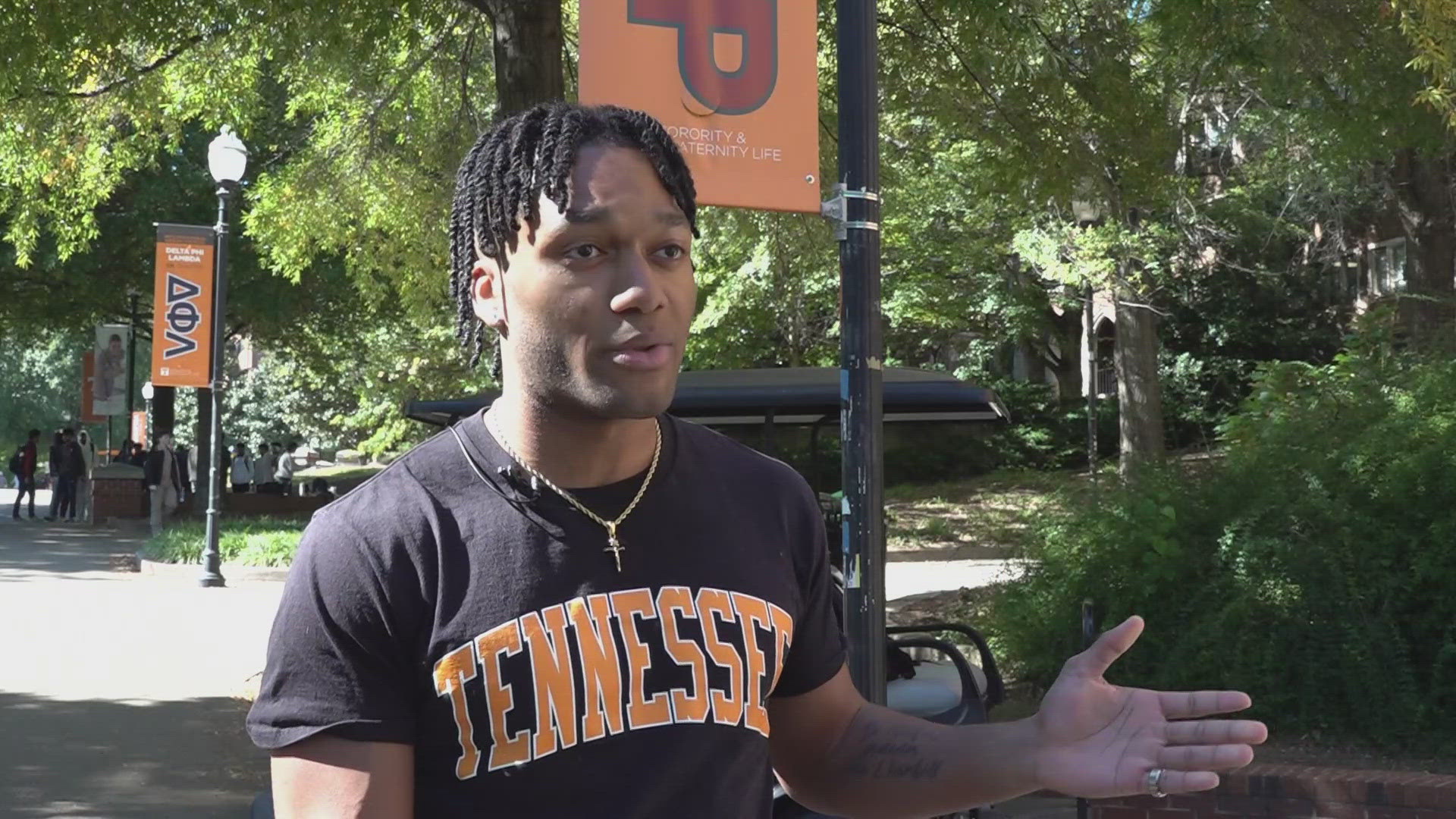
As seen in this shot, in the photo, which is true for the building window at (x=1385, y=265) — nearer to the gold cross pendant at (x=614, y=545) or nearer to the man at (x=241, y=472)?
the man at (x=241, y=472)

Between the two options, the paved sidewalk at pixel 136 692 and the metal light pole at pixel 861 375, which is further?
the paved sidewalk at pixel 136 692

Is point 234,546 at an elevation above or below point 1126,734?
below

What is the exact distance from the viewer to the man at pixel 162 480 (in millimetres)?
25766

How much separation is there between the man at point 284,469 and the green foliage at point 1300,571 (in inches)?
1177

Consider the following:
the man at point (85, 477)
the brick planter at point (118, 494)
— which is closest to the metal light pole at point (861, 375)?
the brick planter at point (118, 494)

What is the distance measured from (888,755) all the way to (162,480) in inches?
1046

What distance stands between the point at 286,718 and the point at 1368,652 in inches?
259

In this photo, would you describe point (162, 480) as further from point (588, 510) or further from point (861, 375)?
point (588, 510)

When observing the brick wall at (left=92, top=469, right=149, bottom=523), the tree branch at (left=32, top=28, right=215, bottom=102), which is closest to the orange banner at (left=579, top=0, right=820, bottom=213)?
the tree branch at (left=32, top=28, right=215, bottom=102)

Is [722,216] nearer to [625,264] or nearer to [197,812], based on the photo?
[197,812]

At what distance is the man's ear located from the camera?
197cm

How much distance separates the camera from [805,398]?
673 centimetres

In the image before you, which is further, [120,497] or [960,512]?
[120,497]

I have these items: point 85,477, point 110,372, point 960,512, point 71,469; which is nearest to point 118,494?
point 71,469
